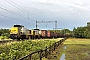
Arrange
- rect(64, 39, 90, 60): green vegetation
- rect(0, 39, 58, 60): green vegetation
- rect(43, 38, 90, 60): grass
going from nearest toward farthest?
rect(0, 39, 58, 60): green vegetation → rect(43, 38, 90, 60): grass → rect(64, 39, 90, 60): green vegetation

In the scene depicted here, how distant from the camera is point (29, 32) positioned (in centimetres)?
7250

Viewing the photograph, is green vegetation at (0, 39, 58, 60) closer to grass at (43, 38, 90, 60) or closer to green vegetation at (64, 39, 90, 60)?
grass at (43, 38, 90, 60)

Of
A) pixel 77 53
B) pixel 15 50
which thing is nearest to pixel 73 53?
pixel 77 53

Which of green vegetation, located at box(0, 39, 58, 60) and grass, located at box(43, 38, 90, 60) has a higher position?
green vegetation, located at box(0, 39, 58, 60)

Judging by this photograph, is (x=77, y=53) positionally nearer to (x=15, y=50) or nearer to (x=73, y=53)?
(x=73, y=53)

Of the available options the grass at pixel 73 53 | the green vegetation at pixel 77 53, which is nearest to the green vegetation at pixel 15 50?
the grass at pixel 73 53

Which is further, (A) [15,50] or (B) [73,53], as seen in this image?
(B) [73,53]

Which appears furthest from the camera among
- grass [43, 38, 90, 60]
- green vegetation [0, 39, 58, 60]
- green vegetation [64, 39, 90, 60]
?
green vegetation [64, 39, 90, 60]

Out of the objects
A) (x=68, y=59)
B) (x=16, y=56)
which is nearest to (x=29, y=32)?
(x=68, y=59)

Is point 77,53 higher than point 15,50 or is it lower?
lower

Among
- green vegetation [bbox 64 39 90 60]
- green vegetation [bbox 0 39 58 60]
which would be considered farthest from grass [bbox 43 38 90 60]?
green vegetation [bbox 0 39 58 60]

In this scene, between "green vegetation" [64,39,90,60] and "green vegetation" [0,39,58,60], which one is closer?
"green vegetation" [0,39,58,60]

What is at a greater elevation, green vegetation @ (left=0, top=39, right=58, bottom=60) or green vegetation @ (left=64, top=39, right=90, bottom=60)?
green vegetation @ (left=0, top=39, right=58, bottom=60)

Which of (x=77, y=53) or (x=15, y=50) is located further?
(x=77, y=53)
